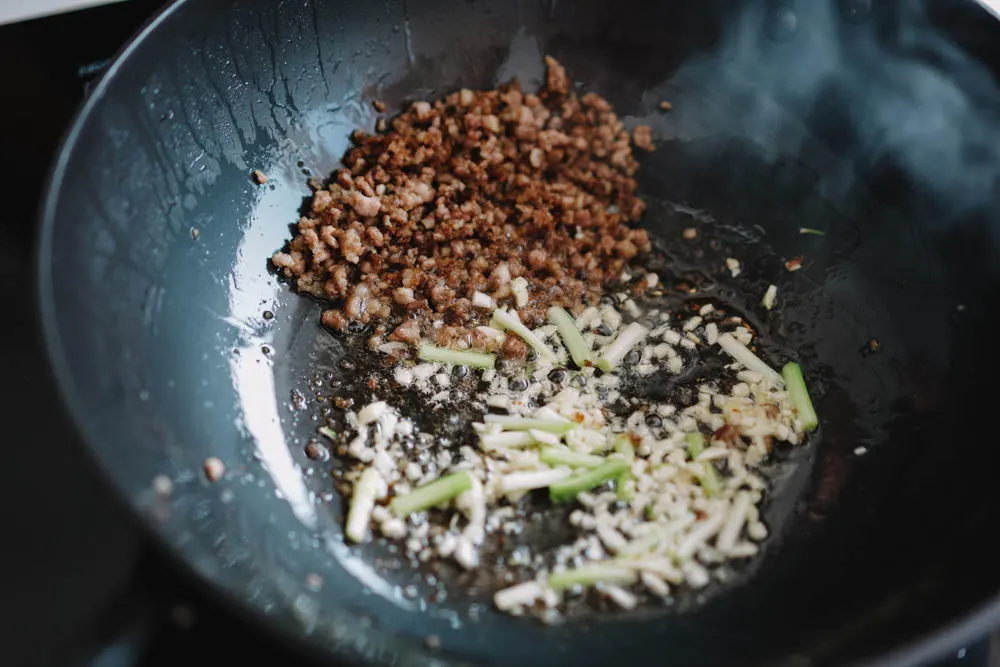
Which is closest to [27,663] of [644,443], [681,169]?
[644,443]

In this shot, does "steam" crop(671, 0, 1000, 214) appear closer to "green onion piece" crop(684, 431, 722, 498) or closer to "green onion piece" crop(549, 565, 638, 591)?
"green onion piece" crop(684, 431, 722, 498)

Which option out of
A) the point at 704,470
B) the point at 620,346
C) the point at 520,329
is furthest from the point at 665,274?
the point at 704,470

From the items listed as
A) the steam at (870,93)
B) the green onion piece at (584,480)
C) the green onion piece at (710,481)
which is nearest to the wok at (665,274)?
the steam at (870,93)

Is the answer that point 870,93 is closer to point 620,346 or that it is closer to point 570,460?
point 620,346

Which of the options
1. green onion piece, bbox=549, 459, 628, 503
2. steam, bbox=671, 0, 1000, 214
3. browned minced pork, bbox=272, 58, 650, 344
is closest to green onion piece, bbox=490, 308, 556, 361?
browned minced pork, bbox=272, 58, 650, 344

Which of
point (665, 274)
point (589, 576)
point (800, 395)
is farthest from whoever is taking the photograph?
point (665, 274)

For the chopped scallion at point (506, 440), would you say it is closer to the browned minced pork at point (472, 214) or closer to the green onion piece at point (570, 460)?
the green onion piece at point (570, 460)

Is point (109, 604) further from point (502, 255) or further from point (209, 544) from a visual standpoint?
point (502, 255)

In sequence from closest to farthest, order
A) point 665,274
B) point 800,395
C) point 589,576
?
point 589,576
point 800,395
point 665,274
